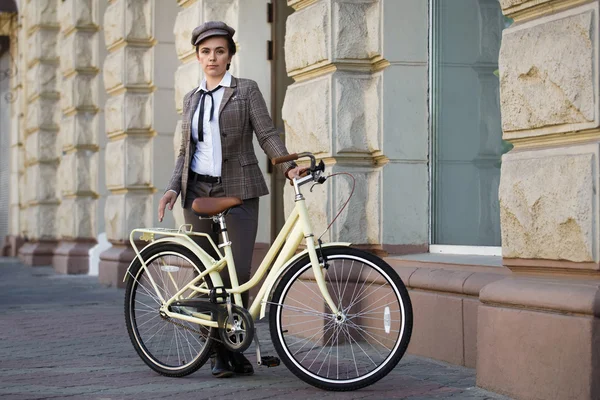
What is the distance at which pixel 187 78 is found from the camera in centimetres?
1031

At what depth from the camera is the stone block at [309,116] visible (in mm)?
7695

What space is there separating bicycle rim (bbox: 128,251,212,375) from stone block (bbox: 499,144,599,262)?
66.6 inches

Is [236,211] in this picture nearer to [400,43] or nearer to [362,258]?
[362,258]

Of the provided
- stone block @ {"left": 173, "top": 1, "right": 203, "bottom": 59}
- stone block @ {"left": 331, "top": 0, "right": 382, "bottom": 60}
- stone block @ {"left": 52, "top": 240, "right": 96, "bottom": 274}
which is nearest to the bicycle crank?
stone block @ {"left": 331, "top": 0, "right": 382, "bottom": 60}

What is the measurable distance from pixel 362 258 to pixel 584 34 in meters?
1.53

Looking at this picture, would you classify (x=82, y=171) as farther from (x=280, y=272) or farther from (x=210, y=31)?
(x=280, y=272)

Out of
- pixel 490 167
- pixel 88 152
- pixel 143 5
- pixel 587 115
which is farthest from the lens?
pixel 88 152

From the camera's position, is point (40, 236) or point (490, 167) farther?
point (40, 236)

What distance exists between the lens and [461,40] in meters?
7.43

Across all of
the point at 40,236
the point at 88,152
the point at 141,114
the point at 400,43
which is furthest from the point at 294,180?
the point at 40,236

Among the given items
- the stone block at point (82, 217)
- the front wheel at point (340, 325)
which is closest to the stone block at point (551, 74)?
the front wheel at point (340, 325)

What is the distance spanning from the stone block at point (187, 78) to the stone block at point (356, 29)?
2.61m

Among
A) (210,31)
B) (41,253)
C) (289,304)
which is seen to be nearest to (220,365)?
(289,304)

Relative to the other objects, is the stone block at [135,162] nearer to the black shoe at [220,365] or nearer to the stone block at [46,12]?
the stone block at [46,12]
